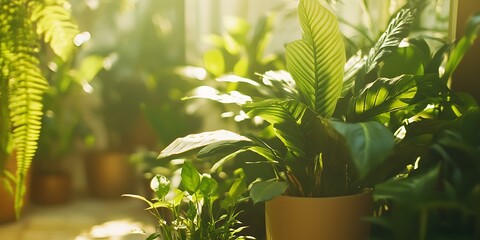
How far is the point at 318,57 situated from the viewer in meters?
1.29

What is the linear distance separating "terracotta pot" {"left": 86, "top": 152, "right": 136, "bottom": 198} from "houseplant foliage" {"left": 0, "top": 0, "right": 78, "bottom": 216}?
103 cm

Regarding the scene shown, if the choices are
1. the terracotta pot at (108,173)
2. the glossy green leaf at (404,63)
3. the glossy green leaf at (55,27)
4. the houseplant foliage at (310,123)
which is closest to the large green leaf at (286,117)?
the houseplant foliage at (310,123)

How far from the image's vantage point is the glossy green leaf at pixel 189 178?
1.36 metres

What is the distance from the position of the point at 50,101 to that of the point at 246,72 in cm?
71

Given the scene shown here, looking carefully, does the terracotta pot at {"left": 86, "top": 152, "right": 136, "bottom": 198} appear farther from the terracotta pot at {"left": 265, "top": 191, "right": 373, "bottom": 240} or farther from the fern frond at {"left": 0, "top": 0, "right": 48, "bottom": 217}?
the terracotta pot at {"left": 265, "top": 191, "right": 373, "bottom": 240}

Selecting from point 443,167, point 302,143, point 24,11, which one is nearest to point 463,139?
point 443,167

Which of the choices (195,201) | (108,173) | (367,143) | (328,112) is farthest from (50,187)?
(367,143)

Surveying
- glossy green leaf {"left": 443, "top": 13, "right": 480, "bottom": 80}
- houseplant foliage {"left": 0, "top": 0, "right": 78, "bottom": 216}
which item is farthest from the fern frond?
glossy green leaf {"left": 443, "top": 13, "right": 480, "bottom": 80}

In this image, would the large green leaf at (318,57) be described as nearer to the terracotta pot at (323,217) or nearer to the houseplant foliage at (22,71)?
the terracotta pot at (323,217)

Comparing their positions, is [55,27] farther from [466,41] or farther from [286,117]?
[466,41]

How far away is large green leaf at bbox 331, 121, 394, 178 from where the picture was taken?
3.29 feet

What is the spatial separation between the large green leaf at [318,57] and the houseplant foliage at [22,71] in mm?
503

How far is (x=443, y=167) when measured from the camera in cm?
125

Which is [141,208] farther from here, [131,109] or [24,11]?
[24,11]
